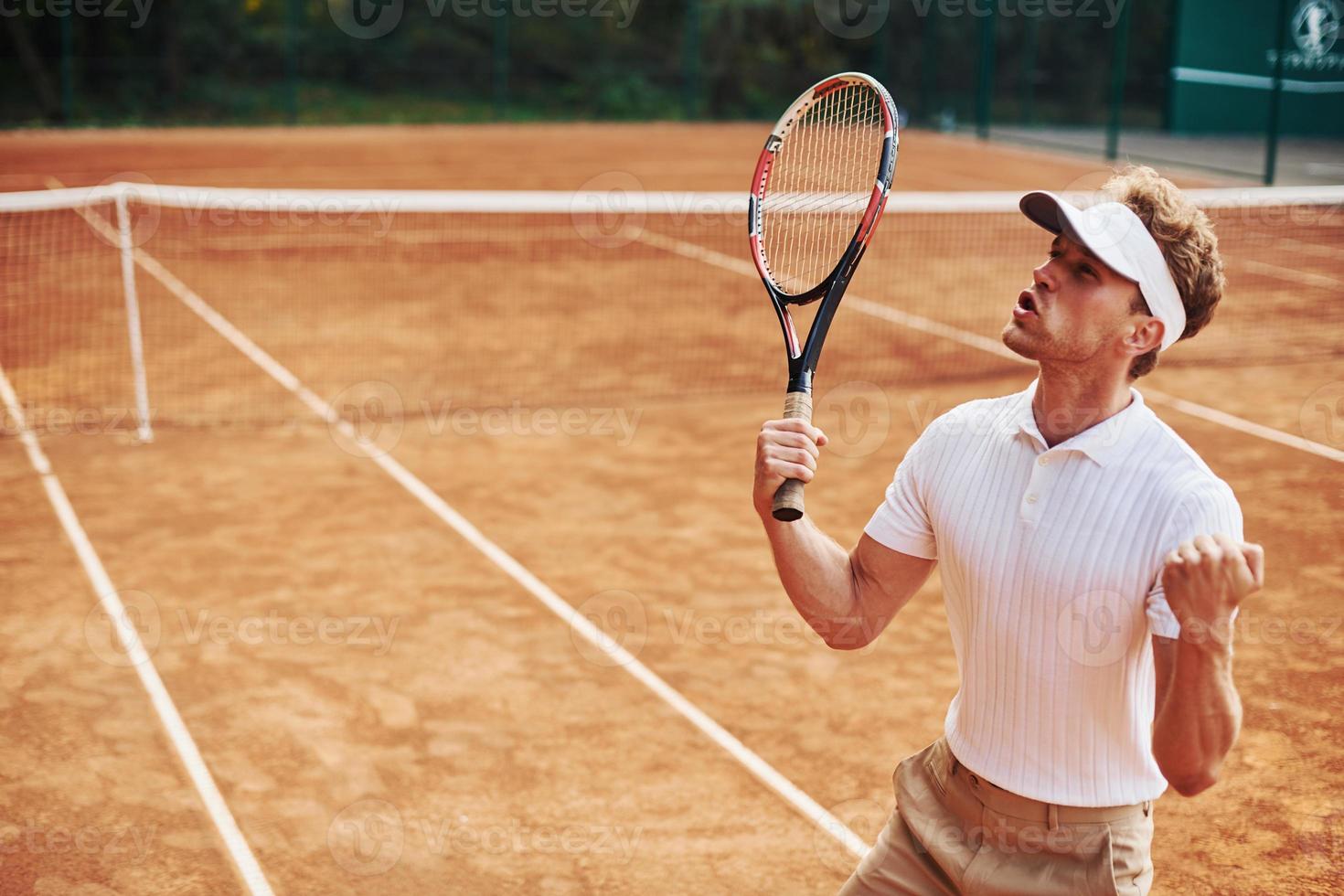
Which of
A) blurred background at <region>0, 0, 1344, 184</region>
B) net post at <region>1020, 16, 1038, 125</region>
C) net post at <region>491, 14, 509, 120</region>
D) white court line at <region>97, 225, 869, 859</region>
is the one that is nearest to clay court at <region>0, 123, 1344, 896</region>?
white court line at <region>97, 225, 869, 859</region>

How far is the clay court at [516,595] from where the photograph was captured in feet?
14.5

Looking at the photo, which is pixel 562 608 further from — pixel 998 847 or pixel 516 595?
pixel 998 847

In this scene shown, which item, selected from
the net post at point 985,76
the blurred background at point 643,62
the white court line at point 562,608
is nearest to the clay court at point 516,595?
the white court line at point 562,608

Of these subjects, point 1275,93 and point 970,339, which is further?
point 1275,93

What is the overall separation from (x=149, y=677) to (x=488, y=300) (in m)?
7.73

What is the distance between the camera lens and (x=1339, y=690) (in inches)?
213

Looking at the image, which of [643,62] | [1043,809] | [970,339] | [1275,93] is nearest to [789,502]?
[1043,809]

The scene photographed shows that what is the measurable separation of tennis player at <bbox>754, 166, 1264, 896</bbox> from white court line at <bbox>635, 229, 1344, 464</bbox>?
15.8 ft

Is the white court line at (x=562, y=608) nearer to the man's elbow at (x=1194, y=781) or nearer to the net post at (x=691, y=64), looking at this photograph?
the man's elbow at (x=1194, y=781)

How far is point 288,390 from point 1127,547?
8.23 meters

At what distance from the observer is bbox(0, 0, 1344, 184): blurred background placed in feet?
79.5

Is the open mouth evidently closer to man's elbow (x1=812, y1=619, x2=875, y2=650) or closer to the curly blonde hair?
the curly blonde hair

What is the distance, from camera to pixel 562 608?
613 centimetres

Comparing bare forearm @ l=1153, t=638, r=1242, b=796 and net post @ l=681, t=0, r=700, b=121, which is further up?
net post @ l=681, t=0, r=700, b=121
